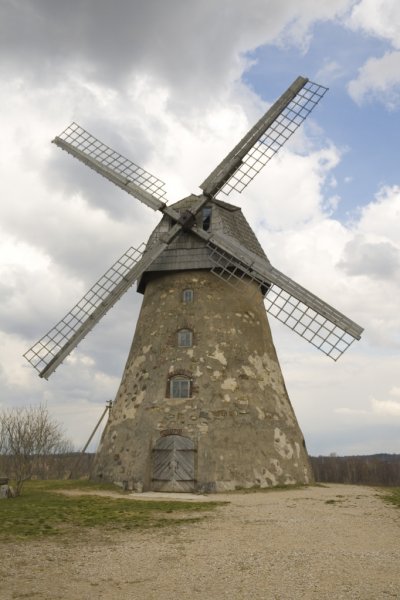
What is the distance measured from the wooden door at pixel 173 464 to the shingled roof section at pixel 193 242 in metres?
6.71

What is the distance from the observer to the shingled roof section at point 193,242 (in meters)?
19.2

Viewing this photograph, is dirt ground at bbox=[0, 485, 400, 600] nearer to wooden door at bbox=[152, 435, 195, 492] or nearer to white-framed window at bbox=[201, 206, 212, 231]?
wooden door at bbox=[152, 435, 195, 492]

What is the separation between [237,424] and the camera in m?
16.4

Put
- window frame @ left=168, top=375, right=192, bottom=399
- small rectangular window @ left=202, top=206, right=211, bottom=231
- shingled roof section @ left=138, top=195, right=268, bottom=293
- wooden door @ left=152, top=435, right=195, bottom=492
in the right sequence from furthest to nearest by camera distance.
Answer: small rectangular window @ left=202, top=206, right=211, bottom=231 → shingled roof section @ left=138, top=195, right=268, bottom=293 → window frame @ left=168, top=375, right=192, bottom=399 → wooden door @ left=152, top=435, right=195, bottom=492

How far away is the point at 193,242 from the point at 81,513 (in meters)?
11.4

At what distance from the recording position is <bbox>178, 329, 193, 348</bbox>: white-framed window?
1792cm

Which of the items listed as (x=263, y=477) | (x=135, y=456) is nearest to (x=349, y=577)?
(x=263, y=477)

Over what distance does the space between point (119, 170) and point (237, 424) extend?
11654 mm

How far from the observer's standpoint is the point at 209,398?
16.8 metres

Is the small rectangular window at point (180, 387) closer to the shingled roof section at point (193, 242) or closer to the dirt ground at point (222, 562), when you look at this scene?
the shingled roof section at point (193, 242)

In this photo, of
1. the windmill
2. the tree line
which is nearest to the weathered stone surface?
the windmill

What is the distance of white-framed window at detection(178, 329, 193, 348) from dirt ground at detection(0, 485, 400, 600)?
808 centimetres

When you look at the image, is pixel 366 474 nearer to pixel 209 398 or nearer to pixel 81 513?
pixel 209 398

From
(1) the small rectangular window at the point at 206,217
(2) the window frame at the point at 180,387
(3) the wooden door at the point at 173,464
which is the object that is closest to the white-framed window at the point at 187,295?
(1) the small rectangular window at the point at 206,217
